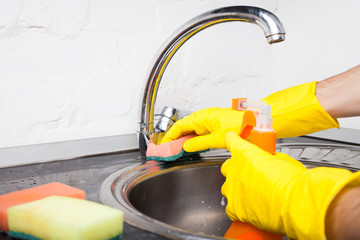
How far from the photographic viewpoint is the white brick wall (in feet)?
3.42

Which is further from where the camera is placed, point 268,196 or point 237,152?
point 237,152

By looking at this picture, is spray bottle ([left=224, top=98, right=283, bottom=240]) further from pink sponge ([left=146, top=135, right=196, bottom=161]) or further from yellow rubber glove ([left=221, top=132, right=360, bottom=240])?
pink sponge ([left=146, top=135, right=196, bottom=161])

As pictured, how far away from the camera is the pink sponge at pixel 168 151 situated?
3.32 feet

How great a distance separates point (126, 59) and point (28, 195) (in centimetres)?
71

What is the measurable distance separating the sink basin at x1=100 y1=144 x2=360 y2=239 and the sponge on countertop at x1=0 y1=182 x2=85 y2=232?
22 cm

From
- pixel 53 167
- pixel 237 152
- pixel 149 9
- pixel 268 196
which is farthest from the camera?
pixel 149 9

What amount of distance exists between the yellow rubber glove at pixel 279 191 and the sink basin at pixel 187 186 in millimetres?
257

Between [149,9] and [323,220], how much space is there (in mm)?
978

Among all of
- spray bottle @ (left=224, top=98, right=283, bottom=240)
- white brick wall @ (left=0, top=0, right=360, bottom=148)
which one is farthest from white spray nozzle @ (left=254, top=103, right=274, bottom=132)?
white brick wall @ (left=0, top=0, right=360, bottom=148)

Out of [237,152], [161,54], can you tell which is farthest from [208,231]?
[161,54]

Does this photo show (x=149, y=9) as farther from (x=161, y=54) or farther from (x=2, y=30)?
(x=2, y=30)

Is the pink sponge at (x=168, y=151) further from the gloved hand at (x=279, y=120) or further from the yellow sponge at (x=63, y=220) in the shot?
the yellow sponge at (x=63, y=220)

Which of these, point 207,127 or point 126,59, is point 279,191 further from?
point 126,59

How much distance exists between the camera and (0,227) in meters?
0.56
